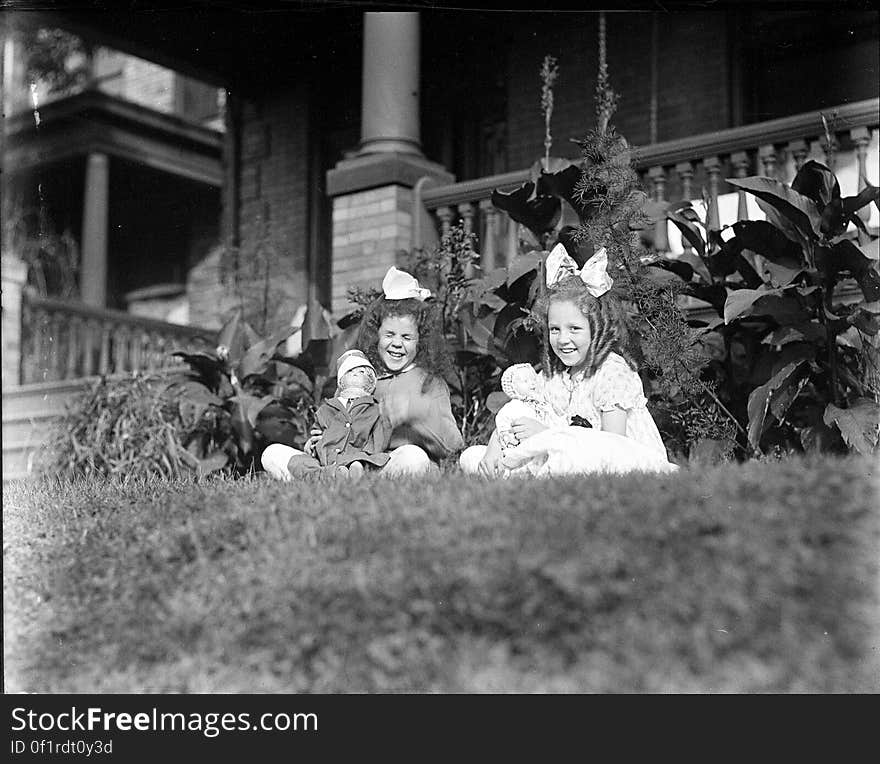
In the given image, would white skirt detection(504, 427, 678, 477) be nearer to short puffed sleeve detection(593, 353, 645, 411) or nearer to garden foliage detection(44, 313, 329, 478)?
short puffed sleeve detection(593, 353, 645, 411)

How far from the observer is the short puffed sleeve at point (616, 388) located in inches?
169

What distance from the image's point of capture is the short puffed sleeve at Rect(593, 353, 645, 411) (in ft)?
14.1

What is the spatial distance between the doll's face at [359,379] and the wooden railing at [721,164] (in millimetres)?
1518

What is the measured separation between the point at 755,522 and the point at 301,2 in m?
3.80

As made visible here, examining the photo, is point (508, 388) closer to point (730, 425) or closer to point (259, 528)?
point (730, 425)

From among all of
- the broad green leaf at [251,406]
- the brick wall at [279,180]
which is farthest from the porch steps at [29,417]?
the brick wall at [279,180]

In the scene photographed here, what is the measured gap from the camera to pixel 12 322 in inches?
362

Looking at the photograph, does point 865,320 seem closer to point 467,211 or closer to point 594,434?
point 594,434

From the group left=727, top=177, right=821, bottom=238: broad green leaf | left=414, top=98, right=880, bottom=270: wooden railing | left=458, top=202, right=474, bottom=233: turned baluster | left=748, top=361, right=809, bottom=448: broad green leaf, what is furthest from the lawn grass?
left=458, top=202, right=474, bottom=233: turned baluster

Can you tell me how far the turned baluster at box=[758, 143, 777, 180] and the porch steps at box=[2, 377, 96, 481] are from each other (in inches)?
191

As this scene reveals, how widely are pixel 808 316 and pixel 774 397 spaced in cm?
40

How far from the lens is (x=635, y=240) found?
4.99 metres

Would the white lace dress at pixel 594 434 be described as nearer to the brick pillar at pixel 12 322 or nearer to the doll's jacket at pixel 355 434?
the doll's jacket at pixel 355 434
